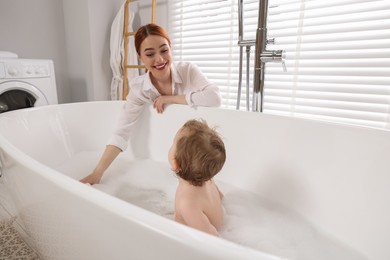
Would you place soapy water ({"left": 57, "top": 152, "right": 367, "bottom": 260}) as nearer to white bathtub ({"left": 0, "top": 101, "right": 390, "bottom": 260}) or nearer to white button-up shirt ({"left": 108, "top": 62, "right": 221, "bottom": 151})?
white bathtub ({"left": 0, "top": 101, "right": 390, "bottom": 260})

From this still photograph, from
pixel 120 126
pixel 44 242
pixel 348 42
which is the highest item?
pixel 348 42

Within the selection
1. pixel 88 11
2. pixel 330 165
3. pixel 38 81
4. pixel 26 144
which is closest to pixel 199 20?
pixel 88 11

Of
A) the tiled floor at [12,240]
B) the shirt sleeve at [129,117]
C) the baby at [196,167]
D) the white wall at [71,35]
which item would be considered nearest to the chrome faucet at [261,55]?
the baby at [196,167]

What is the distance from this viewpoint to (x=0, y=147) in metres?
0.74

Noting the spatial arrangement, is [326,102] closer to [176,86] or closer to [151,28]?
[176,86]

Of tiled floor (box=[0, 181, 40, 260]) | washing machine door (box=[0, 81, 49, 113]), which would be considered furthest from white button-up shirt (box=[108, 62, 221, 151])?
washing machine door (box=[0, 81, 49, 113])

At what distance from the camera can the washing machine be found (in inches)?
78.0

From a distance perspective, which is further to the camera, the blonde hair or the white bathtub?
the blonde hair

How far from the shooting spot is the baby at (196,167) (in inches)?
30.4

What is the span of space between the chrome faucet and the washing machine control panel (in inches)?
68.3

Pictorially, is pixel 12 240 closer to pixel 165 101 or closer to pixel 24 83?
pixel 165 101

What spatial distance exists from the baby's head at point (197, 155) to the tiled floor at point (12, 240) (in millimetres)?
615

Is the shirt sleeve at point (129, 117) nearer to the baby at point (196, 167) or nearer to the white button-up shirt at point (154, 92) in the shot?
the white button-up shirt at point (154, 92)

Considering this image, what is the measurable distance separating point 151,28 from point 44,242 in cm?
99
